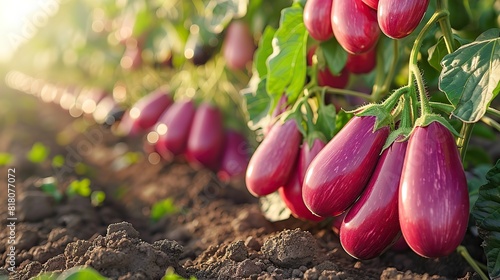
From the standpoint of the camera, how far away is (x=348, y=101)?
2277 mm

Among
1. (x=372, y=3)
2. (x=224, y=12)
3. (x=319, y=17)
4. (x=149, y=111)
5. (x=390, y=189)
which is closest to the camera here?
(x=390, y=189)

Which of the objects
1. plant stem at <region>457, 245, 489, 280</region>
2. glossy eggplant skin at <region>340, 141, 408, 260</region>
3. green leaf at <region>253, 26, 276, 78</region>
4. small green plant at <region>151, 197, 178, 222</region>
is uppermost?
green leaf at <region>253, 26, 276, 78</region>

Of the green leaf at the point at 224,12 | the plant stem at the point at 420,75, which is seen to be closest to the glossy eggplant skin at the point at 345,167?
the plant stem at the point at 420,75

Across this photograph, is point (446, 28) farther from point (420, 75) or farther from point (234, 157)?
point (234, 157)

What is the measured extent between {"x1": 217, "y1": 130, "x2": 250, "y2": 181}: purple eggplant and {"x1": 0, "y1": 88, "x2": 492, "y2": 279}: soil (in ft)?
0.22

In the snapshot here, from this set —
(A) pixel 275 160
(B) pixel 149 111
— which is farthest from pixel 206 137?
(A) pixel 275 160

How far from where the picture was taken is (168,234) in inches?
87.3

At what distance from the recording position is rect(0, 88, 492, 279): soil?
1.52 metres

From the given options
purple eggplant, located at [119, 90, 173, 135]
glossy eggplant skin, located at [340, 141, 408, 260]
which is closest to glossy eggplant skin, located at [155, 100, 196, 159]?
purple eggplant, located at [119, 90, 173, 135]

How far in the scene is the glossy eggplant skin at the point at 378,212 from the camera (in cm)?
139

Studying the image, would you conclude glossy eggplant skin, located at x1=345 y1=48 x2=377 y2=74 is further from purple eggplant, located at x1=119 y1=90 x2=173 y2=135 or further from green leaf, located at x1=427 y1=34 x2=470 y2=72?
purple eggplant, located at x1=119 y1=90 x2=173 y2=135

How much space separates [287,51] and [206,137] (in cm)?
111

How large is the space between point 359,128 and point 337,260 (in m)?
0.43

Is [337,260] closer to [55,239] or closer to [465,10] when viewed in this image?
[55,239]
